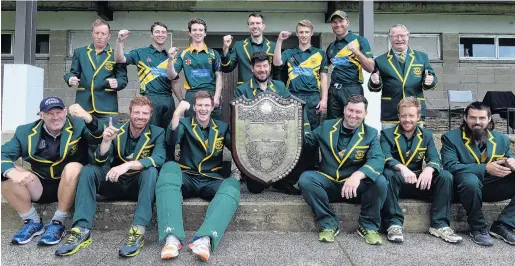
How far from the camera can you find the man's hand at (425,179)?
338 cm

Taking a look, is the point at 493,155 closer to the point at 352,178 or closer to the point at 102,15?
the point at 352,178

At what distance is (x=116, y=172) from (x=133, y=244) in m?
0.57

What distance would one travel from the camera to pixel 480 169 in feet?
11.3

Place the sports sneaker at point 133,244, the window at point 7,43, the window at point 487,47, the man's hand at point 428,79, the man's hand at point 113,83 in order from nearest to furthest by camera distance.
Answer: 1. the sports sneaker at point 133,244
2. the man's hand at point 428,79
3. the man's hand at point 113,83
4. the window at point 7,43
5. the window at point 487,47

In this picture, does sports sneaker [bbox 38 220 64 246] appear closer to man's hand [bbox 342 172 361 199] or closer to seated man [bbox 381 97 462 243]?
man's hand [bbox 342 172 361 199]

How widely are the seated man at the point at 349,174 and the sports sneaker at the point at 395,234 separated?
10 centimetres

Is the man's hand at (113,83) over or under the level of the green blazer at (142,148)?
over

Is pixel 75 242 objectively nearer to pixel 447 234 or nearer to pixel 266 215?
pixel 266 215

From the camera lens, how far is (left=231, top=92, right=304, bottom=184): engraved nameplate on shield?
3.64 meters

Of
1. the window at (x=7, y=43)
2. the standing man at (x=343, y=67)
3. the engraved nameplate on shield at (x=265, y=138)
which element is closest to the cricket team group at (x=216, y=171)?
the engraved nameplate on shield at (x=265, y=138)

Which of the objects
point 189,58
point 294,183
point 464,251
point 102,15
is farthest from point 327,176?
point 102,15

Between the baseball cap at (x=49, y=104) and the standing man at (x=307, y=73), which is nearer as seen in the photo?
the baseball cap at (x=49, y=104)

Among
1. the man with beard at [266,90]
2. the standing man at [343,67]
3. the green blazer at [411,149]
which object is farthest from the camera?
the standing man at [343,67]

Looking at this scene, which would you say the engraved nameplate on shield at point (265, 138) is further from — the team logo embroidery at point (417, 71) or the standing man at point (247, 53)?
the team logo embroidery at point (417, 71)
